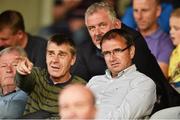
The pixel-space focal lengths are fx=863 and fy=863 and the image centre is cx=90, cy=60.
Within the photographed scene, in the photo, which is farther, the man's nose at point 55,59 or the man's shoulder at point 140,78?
the man's nose at point 55,59

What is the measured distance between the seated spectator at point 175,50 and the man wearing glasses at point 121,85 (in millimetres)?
891

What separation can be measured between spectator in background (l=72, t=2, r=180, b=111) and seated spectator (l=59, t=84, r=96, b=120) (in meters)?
1.42

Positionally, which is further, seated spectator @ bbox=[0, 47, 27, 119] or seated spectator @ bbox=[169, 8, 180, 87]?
seated spectator @ bbox=[169, 8, 180, 87]

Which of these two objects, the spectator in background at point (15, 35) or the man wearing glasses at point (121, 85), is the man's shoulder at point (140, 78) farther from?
the spectator in background at point (15, 35)

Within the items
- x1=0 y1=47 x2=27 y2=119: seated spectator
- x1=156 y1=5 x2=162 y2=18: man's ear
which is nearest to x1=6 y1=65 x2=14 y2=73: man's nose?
x1=0 y1=47 x2=27 y2=119: seated spectator

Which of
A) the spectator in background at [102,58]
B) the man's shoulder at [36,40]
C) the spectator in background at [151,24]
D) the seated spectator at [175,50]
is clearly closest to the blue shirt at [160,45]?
the spectator in background at [151,24]

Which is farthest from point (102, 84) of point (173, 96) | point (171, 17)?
point (171, 17)

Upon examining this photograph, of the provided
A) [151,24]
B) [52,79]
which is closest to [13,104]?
[52,79]

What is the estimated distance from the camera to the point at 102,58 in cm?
706

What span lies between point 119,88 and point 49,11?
16.0 feet

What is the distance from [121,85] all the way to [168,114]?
0.40 m

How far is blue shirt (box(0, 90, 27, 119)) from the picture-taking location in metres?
6.49

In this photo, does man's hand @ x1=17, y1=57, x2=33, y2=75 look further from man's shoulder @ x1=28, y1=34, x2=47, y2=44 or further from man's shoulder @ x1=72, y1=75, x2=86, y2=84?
man's shoulder @ x1=28, y1=34, x2=47, y2=44

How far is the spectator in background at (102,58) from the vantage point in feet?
21.8
